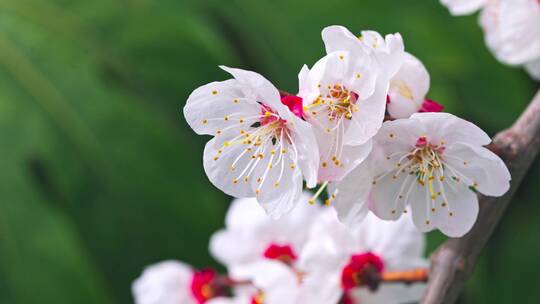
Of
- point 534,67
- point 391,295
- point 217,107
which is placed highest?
point 217,107

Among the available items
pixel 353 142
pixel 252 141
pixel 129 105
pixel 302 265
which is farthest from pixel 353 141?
pixel 129 105

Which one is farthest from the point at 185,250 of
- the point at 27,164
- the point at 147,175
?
the point at 27,164

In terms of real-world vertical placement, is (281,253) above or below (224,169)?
below

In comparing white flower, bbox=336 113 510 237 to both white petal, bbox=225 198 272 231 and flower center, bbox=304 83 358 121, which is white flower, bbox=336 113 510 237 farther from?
white petal, bbox=225 198 272 231

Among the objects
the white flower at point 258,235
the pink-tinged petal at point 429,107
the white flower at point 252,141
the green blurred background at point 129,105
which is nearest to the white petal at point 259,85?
the white flower at point 252,141

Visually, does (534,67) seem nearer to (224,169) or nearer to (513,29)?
(513,29)

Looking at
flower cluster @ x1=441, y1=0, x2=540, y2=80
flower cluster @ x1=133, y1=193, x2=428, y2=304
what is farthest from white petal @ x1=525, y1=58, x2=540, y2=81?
flower cluster @ x1=133, y1=193, x2=428, y2=304
